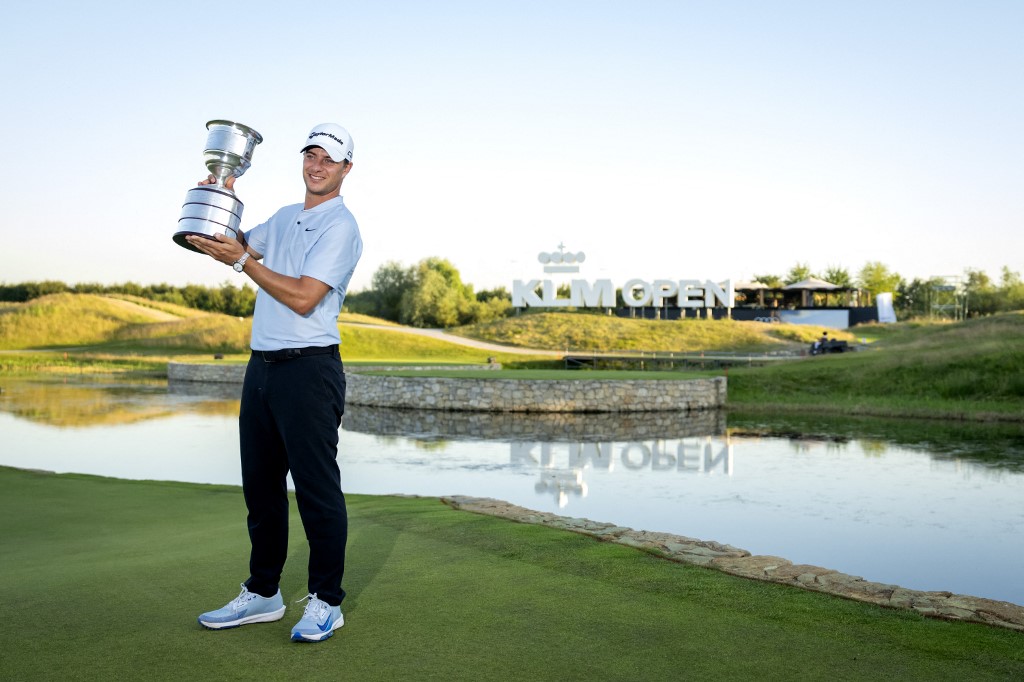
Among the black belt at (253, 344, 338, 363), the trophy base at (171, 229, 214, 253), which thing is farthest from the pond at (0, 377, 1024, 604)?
the trophy base at (171, 229, 214, 253)

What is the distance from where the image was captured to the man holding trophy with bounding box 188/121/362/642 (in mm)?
3400

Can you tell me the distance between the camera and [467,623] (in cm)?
365

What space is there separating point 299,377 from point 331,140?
3.03 feet

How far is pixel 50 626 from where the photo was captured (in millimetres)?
3539

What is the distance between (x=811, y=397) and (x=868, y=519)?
15.8 m

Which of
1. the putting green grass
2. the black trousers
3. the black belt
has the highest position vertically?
the black belt

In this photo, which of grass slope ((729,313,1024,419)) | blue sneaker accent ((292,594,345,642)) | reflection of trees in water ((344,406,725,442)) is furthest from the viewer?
grass slope ((729,313,1024,419))

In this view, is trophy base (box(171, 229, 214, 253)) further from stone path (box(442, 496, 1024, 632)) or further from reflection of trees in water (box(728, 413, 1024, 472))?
reflection of trees in water (box(728, 413, 1024, 472))

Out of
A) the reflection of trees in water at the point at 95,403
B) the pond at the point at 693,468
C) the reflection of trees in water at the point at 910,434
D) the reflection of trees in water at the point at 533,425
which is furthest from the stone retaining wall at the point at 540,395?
the reflection of trees in water at the point at 95,403

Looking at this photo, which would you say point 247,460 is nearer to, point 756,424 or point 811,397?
point 756,424

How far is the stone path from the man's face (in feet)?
9.48

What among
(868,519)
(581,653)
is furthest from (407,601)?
(868,519)

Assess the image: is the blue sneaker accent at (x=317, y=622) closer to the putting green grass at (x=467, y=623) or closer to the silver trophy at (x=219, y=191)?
the putting green grass at (x=467, y=623)

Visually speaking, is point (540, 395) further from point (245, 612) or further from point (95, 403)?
point (245, 612)
